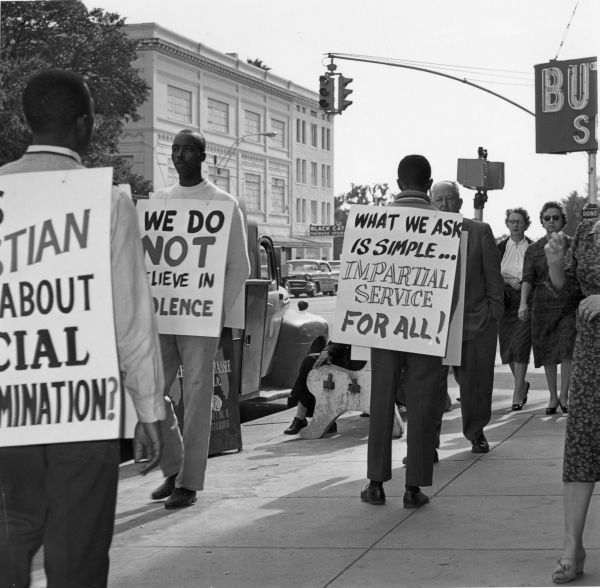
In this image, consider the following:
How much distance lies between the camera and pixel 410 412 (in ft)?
21.1

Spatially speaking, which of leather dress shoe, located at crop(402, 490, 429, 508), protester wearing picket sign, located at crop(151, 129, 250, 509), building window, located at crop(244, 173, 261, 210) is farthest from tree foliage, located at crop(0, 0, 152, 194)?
leather dress shoe, located at crop(402, 490, 429, 508)

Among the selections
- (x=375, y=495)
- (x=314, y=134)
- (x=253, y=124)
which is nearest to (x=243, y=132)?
(x=253, y=124)

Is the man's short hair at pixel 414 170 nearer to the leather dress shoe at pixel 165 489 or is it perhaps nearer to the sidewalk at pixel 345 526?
the sidewalk at pixel 345 526

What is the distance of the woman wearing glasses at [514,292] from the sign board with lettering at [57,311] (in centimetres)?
793

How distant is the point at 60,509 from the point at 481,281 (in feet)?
17.1

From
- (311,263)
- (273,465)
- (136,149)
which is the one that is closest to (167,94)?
(136,149)

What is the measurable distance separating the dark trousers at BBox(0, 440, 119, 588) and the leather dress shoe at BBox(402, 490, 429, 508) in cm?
315

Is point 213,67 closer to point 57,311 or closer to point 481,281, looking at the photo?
point 481,281

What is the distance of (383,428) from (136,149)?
205 feet

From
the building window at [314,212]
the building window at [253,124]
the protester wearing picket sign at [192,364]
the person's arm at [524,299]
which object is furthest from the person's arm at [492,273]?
the building window at [314,212]

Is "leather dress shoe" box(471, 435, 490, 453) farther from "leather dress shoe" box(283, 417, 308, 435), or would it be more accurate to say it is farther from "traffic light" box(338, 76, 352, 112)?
"traffic light" box(338, 76, 352, 112)

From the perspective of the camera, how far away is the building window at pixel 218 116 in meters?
75.5

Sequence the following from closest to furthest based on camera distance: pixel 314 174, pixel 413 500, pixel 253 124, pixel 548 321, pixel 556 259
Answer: pixel 556 259
pixel 413 500
pixel 548 321
pixel 253 124
pixel 314 174

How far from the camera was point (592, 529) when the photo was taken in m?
5.57
